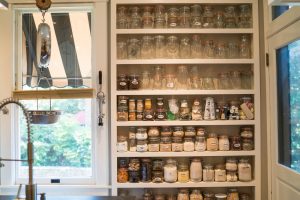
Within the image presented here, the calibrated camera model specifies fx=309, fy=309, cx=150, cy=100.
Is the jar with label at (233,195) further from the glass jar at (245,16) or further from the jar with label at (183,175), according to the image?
the glass jar at (245,16)

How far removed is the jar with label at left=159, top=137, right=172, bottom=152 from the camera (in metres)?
2.45

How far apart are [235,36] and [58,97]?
61.2 inches

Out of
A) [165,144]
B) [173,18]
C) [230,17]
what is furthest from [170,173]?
[230,17]

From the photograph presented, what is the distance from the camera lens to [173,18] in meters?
2.50

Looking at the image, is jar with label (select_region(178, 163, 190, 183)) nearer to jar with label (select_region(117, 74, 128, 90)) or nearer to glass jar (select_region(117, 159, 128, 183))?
glass jar (select_region(117, 159, 128, 183))

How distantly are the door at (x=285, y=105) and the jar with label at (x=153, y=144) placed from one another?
904mm

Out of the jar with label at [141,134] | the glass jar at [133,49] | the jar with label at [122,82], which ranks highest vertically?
the glass jar at [133,49]

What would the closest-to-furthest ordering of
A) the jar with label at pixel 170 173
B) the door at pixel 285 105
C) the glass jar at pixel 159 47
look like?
the door at pixel 285 105
the jar with label at pixel 170 173
the glass jar at pixel 159 47

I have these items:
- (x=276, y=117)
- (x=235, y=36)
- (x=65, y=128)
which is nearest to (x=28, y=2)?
(x=65, y=128)

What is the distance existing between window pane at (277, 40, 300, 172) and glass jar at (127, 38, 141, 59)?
1084mm

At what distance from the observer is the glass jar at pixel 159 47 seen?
8.26 feet

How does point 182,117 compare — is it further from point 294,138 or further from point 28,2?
point 28,2

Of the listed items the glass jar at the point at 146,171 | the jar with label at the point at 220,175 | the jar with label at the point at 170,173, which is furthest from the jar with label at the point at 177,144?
the jar with label at the point at 220,175

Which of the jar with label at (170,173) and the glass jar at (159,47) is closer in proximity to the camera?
the jar with label at (170,173)
